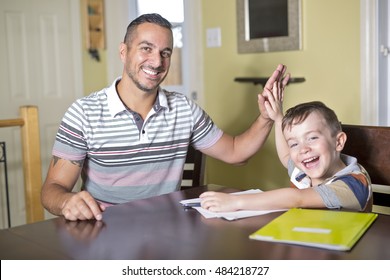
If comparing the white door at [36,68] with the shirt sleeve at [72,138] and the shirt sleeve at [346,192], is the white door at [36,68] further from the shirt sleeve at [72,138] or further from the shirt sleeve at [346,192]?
the shirt sleeve at [346,192]

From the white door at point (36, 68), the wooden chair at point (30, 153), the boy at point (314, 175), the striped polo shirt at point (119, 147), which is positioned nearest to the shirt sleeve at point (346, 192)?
the boy at point (314, 175)

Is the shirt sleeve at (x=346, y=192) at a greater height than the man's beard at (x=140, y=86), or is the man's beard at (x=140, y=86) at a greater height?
the man's beard at (x=140, y=86)

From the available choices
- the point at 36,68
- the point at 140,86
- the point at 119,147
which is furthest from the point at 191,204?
the point at 36,68

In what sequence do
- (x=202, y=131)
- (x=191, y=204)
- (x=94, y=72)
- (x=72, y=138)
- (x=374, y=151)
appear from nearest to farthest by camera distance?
(x=191, y=204), (x=374, y=151), (x=72, y=138), (x=202, y=131), (x=94, y=72)

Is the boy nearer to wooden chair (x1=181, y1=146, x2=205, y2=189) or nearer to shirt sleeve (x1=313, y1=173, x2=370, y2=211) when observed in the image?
shirt sleeve (x1=313, y1=173, x2=370, y2=211)

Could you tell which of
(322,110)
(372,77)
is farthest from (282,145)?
(372,77)

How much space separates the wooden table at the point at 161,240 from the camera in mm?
1032

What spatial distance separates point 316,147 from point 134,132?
0.69m

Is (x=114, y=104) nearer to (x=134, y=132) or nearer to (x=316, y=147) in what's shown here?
(x=134, y=132)

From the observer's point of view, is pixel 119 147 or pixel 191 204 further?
pixel 119 147

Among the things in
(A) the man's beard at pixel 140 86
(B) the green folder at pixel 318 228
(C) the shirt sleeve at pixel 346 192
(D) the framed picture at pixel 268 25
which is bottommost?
(B) the green folder at pixel 318 228

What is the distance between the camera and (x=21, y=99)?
386 cm

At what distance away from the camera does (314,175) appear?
57.9 inches
